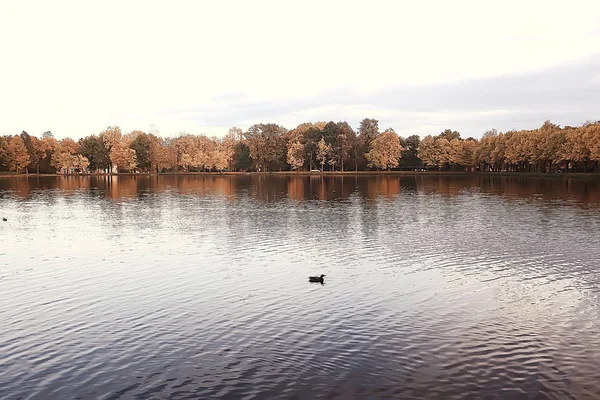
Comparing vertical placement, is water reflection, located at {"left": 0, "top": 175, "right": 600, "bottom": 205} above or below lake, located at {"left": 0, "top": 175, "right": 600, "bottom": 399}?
above

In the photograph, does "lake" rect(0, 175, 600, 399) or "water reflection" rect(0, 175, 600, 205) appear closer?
"lake" rect(0, 175, 600, 399)

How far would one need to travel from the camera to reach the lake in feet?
54.8

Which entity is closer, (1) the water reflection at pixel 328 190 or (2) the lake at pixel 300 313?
(2) the lake at pixel 300 313

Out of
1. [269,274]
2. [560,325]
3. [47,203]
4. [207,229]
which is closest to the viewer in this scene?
[560,325]

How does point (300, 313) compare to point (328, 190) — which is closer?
point (300, 313)

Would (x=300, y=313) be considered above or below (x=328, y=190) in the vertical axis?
below

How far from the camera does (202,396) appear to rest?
15617 mm

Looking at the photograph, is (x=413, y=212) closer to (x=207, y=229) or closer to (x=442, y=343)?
(x=207, y=229)

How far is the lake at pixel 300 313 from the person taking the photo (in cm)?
1670

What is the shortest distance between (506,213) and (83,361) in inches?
2305

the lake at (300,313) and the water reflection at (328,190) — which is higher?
the water reflection at (328,190)

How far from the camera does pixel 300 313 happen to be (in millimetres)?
23969

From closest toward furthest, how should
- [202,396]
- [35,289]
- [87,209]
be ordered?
[202,396], [35,289], [87,209]

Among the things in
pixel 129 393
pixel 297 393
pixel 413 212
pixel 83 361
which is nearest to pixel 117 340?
pixel 83 361
